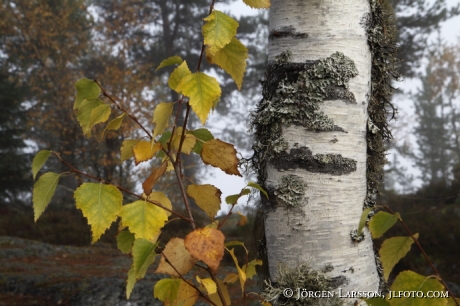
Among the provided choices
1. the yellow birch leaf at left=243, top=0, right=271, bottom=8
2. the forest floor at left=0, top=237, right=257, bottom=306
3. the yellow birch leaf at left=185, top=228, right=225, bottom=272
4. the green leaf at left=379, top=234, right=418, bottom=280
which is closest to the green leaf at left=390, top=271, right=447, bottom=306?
the green leaf at left=379, top=234, right=418, bottom=280

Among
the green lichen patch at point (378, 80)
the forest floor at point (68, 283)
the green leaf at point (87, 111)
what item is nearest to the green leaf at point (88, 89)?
the green leaf at point (87, 111)

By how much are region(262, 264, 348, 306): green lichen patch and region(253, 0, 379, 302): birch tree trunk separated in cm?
1

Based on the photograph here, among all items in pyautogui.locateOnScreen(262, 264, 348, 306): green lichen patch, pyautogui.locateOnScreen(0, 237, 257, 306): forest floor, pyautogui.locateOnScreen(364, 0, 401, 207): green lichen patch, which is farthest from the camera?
pyautogui.locateOnScreen(0, 237, 257, 306): forest floor

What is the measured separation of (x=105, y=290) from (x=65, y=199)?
948cm

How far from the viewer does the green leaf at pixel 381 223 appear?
0.66 m

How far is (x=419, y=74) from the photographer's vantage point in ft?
51.6

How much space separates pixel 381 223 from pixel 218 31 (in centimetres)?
42

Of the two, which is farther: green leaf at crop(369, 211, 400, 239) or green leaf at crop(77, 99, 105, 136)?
green leaf at crop(77, 99, 105, 136)

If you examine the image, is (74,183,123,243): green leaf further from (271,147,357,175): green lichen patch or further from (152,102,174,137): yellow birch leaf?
(271,147,357,175): green lichen patch

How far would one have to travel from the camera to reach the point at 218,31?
27.3 inches

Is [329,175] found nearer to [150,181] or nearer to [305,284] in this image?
[305,284]

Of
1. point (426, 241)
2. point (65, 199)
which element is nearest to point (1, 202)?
point (65, 199)

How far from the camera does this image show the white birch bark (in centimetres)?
106

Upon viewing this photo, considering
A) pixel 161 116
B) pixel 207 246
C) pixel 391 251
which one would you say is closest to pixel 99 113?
pixel 161 116
